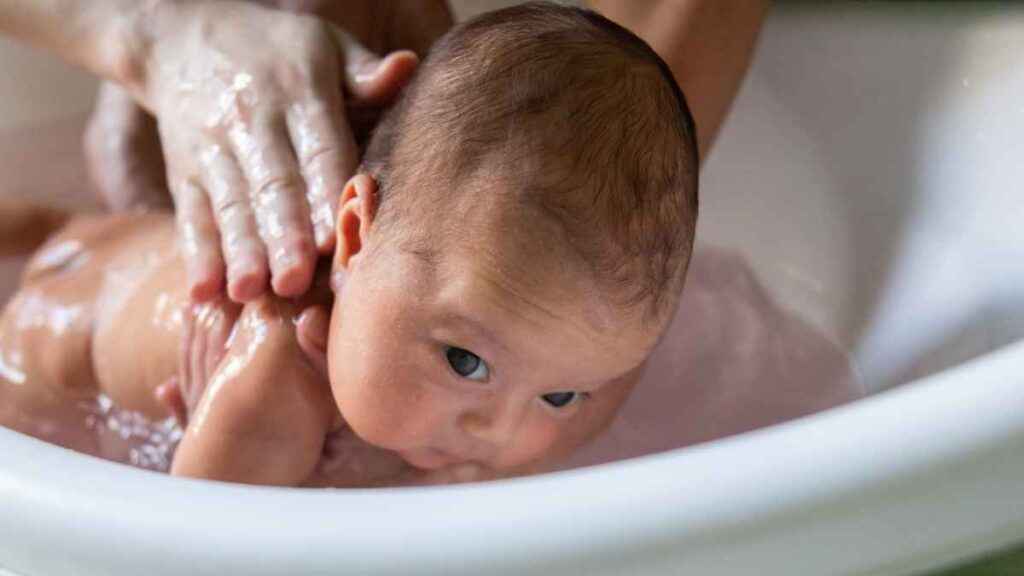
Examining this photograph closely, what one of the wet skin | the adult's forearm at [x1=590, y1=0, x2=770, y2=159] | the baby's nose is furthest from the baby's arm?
the adult's forearm at [x1=590, y1=0, x2=770, y2=159]

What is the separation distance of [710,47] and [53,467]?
0.68 m

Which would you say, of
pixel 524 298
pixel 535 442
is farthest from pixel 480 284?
pixel 535 442

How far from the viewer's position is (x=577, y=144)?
0.70 m

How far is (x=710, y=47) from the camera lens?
1.11 metres

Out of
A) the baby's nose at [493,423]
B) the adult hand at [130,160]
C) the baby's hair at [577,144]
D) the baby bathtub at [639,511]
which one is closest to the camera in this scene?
the baby bathtub at [639,511]

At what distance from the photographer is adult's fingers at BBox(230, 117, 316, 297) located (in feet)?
2.81

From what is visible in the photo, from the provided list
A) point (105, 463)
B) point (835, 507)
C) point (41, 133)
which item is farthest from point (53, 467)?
point (41, 133)

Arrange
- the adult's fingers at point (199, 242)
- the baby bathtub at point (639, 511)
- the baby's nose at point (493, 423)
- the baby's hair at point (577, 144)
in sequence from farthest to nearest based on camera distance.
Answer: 1. the adult's fingers at point (199, 242)
2. the baby's nose at point (493, 423)
3. the baby's hair at point (577, 144)
4. the baby bathtub at point (639, 511)

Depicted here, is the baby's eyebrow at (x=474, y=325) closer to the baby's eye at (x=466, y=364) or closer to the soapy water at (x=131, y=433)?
the baby's eye at (x=466, y=364)

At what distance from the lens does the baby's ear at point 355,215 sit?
2.58 ft

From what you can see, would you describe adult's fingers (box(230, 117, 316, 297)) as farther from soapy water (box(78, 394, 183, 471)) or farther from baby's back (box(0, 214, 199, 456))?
soapy water (box(78, 394, 183, 471))

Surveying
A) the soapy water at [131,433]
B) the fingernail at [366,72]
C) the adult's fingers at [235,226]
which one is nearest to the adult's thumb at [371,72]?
the fingernail at [366,72]

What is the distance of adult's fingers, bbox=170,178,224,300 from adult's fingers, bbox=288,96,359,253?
0.26ft

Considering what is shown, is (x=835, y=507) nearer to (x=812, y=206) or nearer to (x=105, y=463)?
(x=105, y=463)
